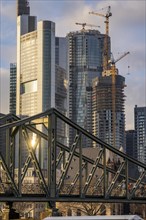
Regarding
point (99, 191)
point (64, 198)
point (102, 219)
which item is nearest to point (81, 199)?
point (64, 198)

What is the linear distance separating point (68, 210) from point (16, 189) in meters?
95.4

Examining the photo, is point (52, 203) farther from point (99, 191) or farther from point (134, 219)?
point (99, 191)

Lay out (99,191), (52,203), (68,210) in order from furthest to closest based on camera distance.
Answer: (68,210) < (99,191) < (52,203)

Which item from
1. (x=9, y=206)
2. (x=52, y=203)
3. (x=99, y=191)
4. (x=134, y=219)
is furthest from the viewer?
(x=99, y=191)

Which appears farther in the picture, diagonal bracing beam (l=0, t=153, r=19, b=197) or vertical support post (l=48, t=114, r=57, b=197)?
vertical support post (l=48, t=114, r=57, b=197)

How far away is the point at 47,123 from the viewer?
6284cm

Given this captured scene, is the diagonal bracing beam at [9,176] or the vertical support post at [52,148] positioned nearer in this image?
the diagonal bracing beam at [9,176]

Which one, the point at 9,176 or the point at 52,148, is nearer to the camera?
the point at 9,176

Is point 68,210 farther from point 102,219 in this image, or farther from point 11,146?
point 102,219

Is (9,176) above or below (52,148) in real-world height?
below

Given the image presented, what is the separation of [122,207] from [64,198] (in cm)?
10068

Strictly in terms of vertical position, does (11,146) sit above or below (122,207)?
above

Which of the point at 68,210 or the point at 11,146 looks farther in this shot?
the point at 68,210

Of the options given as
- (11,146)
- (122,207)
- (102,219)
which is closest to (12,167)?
(11,146)
